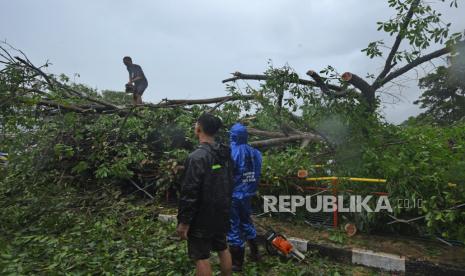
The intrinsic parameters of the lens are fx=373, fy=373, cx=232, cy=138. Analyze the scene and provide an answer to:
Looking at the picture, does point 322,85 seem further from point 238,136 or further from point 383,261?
point 383,261

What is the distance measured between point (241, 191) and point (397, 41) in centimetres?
244

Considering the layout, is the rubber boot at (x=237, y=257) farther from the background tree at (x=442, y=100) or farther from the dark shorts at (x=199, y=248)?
the background tree at (x=442, y=100)

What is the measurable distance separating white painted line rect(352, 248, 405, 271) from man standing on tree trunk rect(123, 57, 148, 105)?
17.2ft

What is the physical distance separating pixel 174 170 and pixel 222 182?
2.57 m

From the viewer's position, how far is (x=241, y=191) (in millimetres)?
3801

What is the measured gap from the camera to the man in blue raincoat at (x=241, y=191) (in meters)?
3.75

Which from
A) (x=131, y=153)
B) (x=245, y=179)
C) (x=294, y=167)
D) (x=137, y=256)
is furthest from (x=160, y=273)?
(x=131, y=153)

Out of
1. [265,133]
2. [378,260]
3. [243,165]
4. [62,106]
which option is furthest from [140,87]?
[378,260]

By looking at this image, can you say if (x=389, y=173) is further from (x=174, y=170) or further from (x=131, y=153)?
(x=131, y=153)

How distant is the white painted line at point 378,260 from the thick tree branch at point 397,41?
6.56 ft

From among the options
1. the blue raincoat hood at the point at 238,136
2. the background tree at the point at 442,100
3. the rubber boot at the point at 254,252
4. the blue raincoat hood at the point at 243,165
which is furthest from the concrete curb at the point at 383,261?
the background tree at the point at 442,100

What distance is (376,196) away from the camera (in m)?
4.24

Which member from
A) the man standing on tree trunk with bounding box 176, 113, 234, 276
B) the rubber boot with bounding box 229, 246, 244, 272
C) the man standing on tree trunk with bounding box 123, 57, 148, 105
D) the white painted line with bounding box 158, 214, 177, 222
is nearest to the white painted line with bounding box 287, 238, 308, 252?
the rubber boot with bounding box 229, 246, 244, 272

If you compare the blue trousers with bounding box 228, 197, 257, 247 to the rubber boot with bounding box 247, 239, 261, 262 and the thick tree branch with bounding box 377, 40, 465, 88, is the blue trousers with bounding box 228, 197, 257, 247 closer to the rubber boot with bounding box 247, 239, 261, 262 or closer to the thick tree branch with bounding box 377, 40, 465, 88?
the rubber boot with bounding box 247, 239, 261, 262
